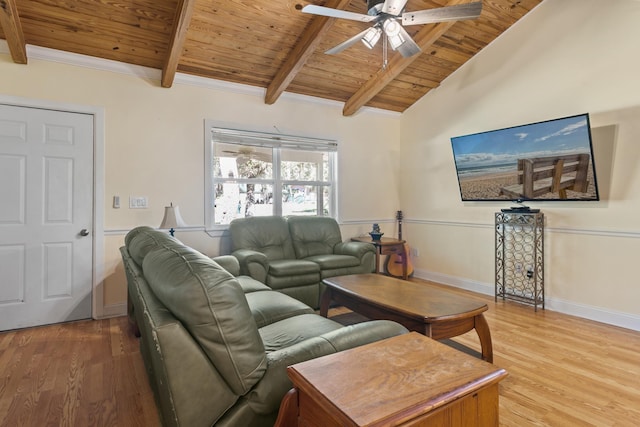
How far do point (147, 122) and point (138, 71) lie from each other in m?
0.53

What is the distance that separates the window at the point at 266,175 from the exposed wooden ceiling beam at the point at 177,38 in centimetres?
69

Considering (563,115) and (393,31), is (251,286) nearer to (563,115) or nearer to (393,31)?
(393,31)

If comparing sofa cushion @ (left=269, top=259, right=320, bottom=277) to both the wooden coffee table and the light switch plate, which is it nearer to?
the wooden coffee table

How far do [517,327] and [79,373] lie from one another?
11.5ft

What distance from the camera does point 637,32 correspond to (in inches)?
119

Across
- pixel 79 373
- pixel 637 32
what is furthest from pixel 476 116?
pixel 79 373

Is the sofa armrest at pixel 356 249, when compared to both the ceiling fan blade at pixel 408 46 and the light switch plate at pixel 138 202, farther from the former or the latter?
the light switch plate at pixel 138 202

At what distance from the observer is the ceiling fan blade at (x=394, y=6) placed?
92.4 inches

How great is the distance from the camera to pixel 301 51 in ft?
11.7

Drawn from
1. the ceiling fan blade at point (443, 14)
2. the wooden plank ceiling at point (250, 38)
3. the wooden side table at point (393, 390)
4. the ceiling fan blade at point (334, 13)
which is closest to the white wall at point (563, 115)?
the wooden plank ceiling at point (250, 38)

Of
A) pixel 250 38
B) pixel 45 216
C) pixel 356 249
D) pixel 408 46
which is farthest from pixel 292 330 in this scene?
pixel 250 38

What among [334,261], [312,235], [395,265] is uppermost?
[312,235]

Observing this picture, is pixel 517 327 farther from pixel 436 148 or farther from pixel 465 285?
pixel 436 148

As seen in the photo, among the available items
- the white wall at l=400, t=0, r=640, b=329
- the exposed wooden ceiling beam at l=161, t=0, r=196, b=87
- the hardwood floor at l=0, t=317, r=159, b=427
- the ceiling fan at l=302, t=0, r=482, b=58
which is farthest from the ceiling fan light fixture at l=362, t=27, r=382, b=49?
the hardwood floor at l=0, t=317, r=159, b=427
